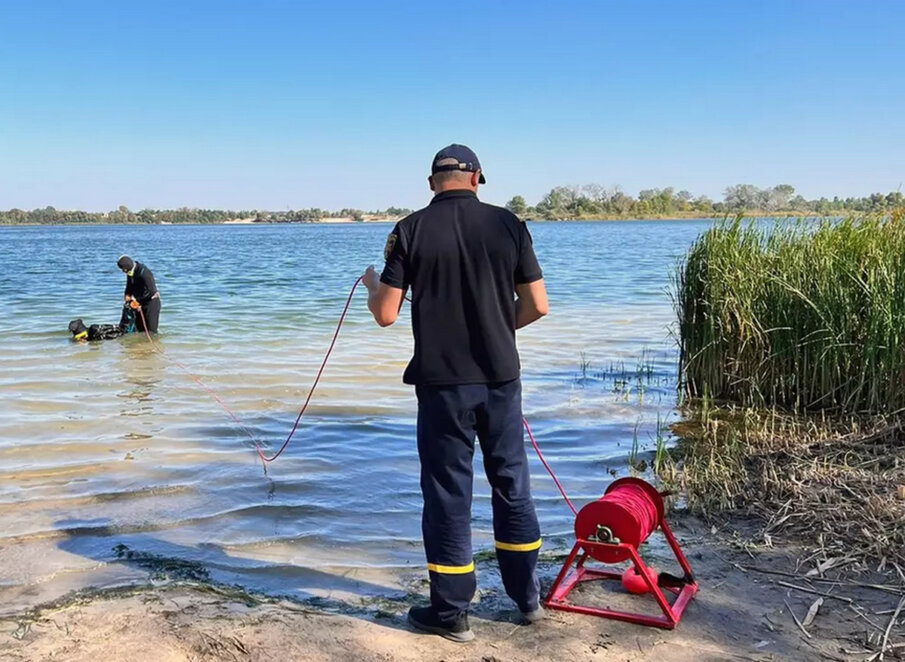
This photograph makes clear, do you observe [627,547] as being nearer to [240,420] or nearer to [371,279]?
[371,279]

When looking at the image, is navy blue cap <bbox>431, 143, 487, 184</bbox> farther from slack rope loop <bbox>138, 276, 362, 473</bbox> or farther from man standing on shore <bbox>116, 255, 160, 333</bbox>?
man standing on shore <bbox>116, 255, 160, 333</bbox>

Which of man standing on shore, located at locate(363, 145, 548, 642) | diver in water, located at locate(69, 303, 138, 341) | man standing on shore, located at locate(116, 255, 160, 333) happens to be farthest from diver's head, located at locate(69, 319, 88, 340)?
man standing on shore, located at locate(363, 145, 548, 642)

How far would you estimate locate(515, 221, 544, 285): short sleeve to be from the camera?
3578mm

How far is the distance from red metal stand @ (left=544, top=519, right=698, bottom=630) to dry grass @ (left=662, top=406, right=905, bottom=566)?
995mm

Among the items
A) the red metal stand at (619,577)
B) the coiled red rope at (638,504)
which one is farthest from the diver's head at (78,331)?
the coiled red rope at (638,504)

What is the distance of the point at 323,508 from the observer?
18.7 ft

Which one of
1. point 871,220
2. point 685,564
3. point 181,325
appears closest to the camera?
point 685,564

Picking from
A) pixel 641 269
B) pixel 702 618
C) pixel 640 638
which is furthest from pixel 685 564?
pixel 641 269

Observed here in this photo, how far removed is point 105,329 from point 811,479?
12.5 metres

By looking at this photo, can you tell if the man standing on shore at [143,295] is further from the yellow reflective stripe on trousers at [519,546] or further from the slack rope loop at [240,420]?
the yellow reflective stripe on trousers at [519,546]

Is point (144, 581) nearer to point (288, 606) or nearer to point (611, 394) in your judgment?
point (288, 606)

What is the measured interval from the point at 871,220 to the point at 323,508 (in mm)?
6184

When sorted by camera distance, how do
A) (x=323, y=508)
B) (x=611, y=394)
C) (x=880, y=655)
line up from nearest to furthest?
(x=880, y=655)
(x=323, y=508)
(x=611, y=394)

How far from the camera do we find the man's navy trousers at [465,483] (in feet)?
11.5
